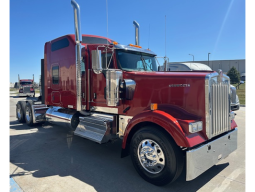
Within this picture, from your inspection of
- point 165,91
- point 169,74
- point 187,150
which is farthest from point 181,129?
point 169,74

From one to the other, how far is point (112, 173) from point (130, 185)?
565mm

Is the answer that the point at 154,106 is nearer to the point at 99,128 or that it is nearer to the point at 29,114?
the point at 99,128

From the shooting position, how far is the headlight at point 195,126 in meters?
3.21

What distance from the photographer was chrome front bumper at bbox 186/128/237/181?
308 centimetres

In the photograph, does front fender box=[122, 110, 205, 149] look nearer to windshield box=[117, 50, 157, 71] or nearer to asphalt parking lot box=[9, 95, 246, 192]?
asphalt parking lot box=[9, 95, 246, 192]

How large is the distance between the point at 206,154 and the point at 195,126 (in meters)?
0.49

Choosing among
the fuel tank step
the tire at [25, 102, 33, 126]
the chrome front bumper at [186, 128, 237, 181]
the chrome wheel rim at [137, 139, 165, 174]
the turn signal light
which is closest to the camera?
the chrome front bumper at [186, 128, 237, 181]

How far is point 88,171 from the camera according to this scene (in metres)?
4.05

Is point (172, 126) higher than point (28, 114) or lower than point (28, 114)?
higher

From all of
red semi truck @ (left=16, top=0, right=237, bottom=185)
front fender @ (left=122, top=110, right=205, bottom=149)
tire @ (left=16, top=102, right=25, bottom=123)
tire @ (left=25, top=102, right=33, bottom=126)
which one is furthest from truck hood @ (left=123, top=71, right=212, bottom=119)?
tire @ (left=16, top=102, right=25, bottom=123)

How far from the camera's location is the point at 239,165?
429 cm

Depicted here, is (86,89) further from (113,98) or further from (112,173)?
(112,173)

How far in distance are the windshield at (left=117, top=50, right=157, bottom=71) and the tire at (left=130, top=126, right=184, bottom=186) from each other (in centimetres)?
165

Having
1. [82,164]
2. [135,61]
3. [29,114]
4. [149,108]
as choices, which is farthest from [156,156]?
[29,114]
